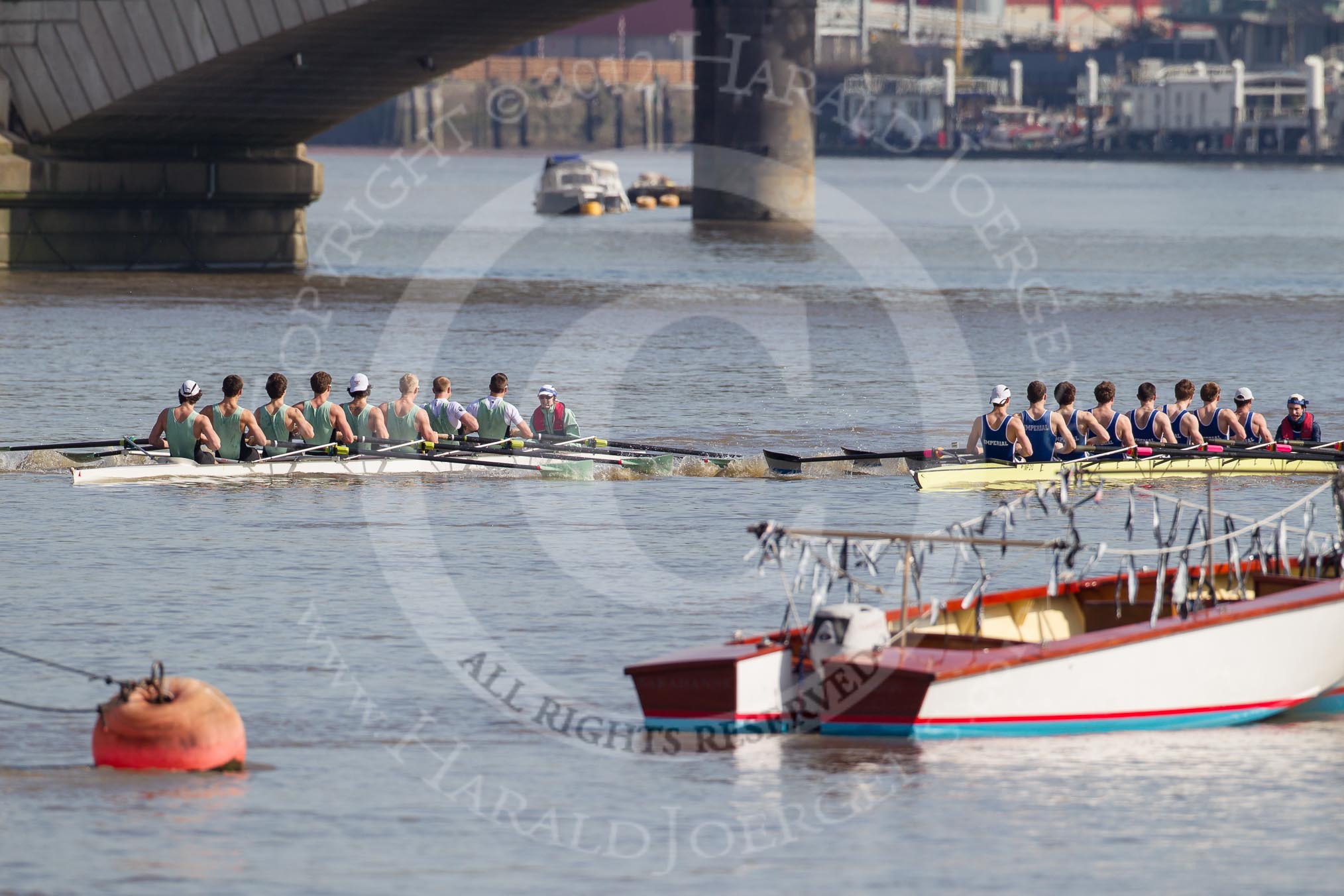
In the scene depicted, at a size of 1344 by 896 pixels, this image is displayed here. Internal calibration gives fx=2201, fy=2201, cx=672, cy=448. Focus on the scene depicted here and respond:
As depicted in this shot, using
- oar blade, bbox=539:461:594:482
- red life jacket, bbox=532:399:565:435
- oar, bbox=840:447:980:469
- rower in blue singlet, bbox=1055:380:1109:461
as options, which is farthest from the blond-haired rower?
rower in blue singlet, bbox=1055:380:1109:461

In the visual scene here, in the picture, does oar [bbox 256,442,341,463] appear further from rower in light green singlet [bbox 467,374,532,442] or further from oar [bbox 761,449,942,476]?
oar [bbox 761,449,942,476]

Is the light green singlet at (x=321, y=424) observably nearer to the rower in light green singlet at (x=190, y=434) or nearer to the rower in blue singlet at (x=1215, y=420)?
the rower in light green singlet at (x=190, y=434)

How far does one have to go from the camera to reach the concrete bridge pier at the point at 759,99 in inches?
3423

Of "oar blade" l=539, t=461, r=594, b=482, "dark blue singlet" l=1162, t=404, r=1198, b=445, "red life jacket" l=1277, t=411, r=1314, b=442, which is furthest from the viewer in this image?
"oar blade" l=539, t=461, r=594, b=482

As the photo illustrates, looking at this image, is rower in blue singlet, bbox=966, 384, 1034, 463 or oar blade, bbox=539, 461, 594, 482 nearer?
rower in blue singlet, bbox=966, 384, 1034, 463

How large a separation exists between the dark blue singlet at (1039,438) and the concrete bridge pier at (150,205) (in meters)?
39.6

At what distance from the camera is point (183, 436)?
29.3m

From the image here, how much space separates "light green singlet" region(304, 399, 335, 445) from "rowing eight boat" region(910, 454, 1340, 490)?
7.90 meters

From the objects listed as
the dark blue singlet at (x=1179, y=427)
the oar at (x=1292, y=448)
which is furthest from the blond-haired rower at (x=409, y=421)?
the oar at (x=1292, y=448)

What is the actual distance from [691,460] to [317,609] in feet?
35.2

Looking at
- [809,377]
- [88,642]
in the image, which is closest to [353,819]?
[88,642]

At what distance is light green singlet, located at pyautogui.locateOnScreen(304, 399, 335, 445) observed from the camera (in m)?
29.7

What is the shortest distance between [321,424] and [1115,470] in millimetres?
10640

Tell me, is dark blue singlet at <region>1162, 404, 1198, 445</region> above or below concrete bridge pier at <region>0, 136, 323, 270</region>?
below
